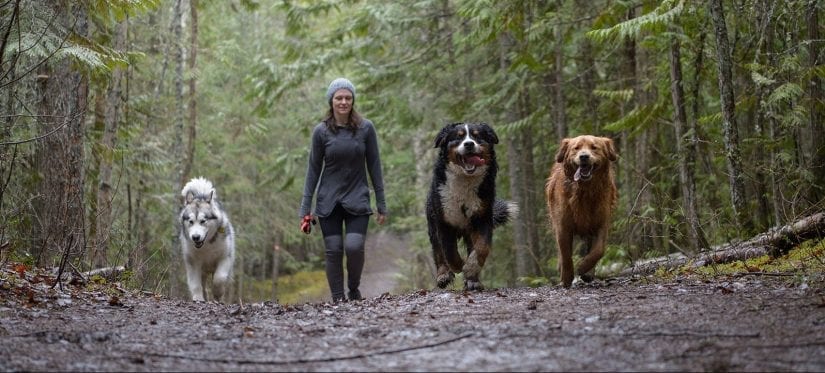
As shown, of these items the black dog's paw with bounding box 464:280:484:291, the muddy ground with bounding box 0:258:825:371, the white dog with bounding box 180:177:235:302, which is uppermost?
the white dog with bounding box 180:177:235:302

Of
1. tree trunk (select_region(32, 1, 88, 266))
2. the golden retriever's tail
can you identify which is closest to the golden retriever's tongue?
the golden retriever's tail

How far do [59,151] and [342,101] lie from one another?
4.43 meters

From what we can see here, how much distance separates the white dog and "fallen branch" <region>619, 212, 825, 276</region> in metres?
5.44

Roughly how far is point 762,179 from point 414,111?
8572mm

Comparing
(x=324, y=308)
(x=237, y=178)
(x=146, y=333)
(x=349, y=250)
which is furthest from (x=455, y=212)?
(x=237, y=178)

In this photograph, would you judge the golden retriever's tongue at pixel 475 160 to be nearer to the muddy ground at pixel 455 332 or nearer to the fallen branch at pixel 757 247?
the muddy ground at pixel 455 332

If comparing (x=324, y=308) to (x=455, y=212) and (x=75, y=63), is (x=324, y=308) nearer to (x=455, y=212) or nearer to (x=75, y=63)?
(x=455, y=212)

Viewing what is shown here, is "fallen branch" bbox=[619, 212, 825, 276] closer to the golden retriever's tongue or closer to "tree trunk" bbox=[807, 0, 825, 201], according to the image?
"tree trunk" bbox=[807, 0, 825, 201]

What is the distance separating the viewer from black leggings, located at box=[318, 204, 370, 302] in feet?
29.2

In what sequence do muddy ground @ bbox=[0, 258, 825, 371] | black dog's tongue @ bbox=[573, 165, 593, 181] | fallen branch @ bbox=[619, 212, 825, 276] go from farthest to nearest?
black dog's tongue @ bbox=[573, 165, 593, 181] → fallen branch @ bbox=[619, 212, 825, 276] → muddy ground @ bbox=[0, 258, 825, 371]

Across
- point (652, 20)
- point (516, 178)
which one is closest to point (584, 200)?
point (652, 20)

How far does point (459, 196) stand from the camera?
8.49 metres

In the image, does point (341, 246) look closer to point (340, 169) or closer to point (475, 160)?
point (340, 169)

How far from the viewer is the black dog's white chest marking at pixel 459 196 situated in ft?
27.7
